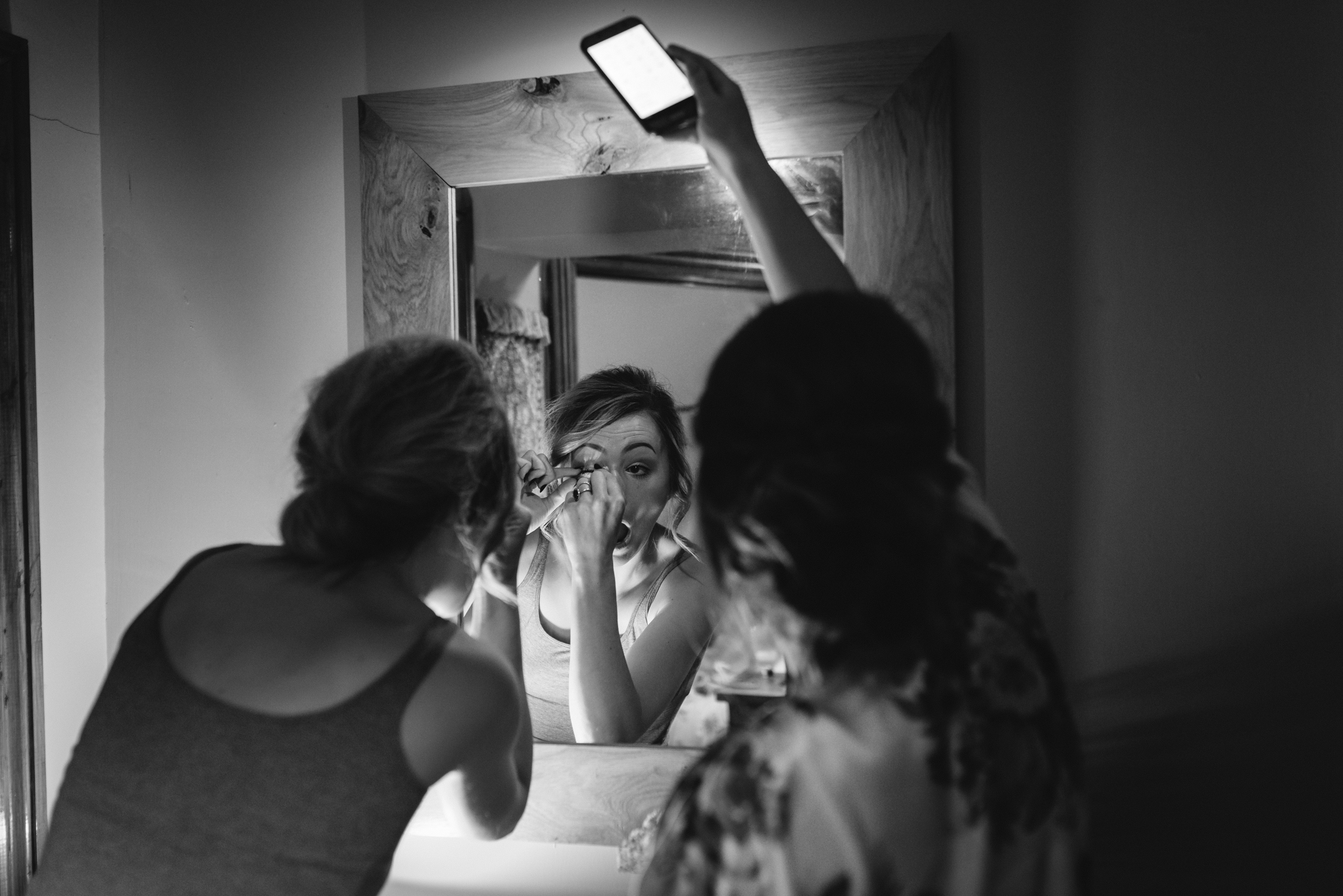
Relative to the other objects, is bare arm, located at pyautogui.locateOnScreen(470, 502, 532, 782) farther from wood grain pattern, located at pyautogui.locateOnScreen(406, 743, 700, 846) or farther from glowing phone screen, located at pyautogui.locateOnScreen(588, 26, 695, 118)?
glowing phone screen, located at pyautogui.locateOnScreen(588, 26, 695, 118)

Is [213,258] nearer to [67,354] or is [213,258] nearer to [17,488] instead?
[67,354]

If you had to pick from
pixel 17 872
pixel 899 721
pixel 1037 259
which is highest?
pixel 1037 259

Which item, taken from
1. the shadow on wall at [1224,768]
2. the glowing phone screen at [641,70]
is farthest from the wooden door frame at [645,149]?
the shadow on wall at [1224,768]

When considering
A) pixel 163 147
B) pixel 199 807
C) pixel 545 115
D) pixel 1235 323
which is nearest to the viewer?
pixel 199 807

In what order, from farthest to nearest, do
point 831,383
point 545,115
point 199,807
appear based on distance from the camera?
point 545,115 < point 199,807 < point 831,383

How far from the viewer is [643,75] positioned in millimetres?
958

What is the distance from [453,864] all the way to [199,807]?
496 mm

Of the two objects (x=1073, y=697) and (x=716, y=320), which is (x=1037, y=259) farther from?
(x=1073, y=697)

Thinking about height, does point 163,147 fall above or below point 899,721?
above

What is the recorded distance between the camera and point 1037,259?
3.29 ft

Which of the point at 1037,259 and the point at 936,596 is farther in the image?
the point at 1037,259

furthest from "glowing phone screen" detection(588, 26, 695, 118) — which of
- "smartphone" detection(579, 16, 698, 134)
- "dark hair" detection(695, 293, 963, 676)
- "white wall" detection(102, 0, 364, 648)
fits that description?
"dark hair" detection(695, 293, 963, 676)

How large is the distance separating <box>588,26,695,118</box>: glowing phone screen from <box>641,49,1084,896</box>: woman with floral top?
447 mm

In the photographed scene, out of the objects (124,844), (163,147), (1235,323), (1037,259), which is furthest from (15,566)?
(1235,323)
